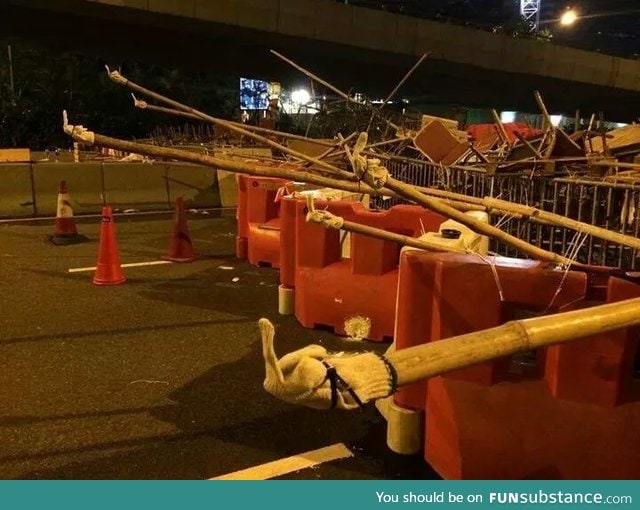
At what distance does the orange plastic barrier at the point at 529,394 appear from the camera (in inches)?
125

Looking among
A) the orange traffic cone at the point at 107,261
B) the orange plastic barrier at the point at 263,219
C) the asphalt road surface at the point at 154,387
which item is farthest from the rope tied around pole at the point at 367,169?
the orange plastic barrier at the point at 263,219

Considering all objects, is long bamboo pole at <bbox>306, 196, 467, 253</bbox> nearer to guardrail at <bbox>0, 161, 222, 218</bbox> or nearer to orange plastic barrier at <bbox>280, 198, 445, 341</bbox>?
orange plastic barrier at <bbox>280, 198, 445, 341</bbox>

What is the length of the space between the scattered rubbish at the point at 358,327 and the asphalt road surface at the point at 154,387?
94mm

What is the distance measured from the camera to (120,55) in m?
25.4

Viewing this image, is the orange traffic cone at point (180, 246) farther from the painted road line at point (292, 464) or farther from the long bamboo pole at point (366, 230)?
the painted road line at point (292, 464)

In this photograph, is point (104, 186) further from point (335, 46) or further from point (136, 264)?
point (335, 46)

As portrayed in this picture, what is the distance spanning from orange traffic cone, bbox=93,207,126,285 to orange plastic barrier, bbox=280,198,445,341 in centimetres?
239

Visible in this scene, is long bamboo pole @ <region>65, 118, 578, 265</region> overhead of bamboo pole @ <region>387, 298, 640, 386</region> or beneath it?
overhead

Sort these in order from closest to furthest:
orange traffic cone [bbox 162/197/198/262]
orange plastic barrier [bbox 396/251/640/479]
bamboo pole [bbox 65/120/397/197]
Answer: bamboo pole [bbox 65/120/397/197]
orange plastic barrier [bbox 396/251/640/479]
orange traffic cone [bbox 162/197/198/262]

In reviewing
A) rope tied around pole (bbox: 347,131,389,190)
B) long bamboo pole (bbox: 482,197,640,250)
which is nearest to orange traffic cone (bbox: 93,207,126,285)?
long bamboo pole (bbox: 482,197,640,250)

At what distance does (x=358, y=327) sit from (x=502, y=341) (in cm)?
361

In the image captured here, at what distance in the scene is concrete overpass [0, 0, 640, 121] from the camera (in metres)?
21.0

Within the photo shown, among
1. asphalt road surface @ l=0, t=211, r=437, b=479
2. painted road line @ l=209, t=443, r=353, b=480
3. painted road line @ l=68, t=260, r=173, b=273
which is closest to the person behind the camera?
painted road line @ l=209, t=443, r=353, b=480
